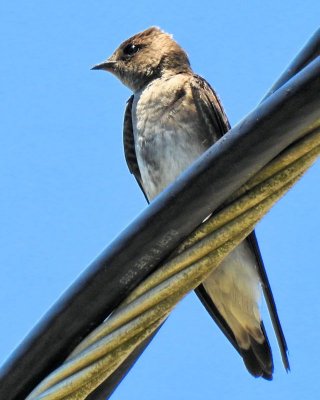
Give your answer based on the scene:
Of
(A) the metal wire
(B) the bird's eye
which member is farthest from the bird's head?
(A) the metal wire

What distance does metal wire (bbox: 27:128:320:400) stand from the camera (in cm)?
200

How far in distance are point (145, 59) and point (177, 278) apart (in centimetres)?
458

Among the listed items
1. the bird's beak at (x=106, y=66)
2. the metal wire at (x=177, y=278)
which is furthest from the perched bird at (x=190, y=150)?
the metal wire at (x=177, y=278)

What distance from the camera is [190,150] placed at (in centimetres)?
532

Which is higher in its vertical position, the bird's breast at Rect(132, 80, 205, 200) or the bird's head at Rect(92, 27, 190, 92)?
the bird's head at Rect(92, 27, 190, 92)

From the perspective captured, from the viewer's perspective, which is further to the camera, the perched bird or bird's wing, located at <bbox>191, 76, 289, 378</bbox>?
the perched bird

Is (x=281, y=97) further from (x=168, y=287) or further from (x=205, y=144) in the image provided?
(x=205, y=144)

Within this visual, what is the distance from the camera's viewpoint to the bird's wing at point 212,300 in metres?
4.17

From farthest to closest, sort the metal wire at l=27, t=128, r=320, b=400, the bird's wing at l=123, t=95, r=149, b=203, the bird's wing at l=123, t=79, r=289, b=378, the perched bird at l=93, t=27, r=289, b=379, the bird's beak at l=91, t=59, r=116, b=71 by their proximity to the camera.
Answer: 1. the bird's beak at l=91, t=59, r=116, b=71
2. the bird's wing at l=123, t=95, r=149, b=203
3. the perched bird at l=93, t=27, r=289, b=379
4. the bird's wing at l=123, t=79, r=289, b=378
5. the metal wire at l=27, t=128, r=320, b=400

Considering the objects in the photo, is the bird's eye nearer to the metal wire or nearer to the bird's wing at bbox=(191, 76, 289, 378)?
the bird's wing at bbox=(191, 76, 289, 378)

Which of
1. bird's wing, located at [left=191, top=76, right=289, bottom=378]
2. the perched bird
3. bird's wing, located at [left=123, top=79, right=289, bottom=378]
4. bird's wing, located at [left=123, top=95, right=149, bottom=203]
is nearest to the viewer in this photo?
bird's wing, located at [left=191, top=76, right=289, bottom=378]

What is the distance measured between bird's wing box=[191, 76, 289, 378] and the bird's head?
62cm

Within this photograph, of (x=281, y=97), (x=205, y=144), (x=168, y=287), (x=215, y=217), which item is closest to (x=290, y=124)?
(x=281, y=97)

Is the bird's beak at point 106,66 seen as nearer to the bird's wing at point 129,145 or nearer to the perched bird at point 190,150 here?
the perched bird at point 190,150
